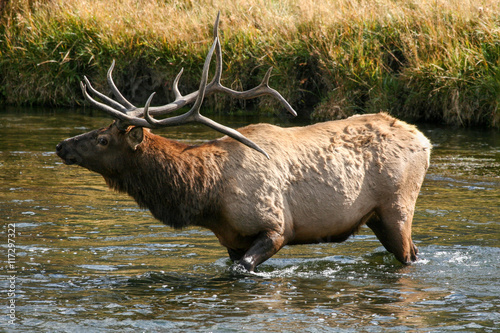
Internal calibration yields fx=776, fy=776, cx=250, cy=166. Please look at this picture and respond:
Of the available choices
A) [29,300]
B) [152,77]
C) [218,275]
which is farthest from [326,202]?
[152,77]

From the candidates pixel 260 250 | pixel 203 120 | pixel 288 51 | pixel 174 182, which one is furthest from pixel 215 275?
pixel 288 51

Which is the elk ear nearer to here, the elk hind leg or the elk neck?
the elk neck

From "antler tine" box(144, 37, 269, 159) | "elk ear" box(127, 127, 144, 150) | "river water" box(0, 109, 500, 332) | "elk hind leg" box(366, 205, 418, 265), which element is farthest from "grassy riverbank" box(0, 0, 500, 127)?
"elk ear" box(127, 127, 144, 150)

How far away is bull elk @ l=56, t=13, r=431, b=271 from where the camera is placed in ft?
20.4

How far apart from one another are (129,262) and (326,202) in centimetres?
181

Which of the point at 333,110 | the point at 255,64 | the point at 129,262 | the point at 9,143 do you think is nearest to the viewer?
the point at 129,262

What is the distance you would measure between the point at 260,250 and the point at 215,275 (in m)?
0.51

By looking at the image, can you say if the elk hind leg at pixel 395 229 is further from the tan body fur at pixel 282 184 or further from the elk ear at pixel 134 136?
the elk ear at pixel 134 136

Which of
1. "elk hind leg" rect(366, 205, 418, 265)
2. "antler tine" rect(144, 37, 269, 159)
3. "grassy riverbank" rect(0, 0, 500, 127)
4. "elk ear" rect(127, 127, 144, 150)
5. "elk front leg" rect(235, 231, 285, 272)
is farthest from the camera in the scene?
"grassy riverbank" rect(0, 0, 500, 127)

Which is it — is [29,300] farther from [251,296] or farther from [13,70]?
[13,70]

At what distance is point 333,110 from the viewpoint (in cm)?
1423

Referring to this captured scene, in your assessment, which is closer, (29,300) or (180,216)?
(29,300)

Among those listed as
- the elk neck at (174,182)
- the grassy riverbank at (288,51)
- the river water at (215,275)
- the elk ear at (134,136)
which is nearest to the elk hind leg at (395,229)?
the river water at (215,275)

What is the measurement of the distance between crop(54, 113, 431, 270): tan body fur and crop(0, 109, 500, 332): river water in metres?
0.38
